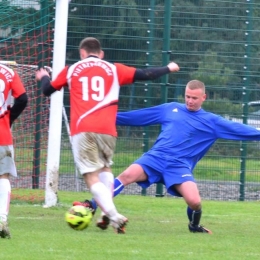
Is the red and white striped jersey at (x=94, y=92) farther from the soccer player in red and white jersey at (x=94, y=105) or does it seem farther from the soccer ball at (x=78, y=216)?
the soccer ball at (x=78, y=216)

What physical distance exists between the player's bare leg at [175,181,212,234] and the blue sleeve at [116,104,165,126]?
0.77 meters

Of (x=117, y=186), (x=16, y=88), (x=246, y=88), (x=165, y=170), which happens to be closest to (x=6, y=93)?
(x=16, y=88)

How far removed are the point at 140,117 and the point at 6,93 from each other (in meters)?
1.72

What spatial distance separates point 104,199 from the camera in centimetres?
775

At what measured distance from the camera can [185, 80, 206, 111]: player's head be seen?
28.5 feet

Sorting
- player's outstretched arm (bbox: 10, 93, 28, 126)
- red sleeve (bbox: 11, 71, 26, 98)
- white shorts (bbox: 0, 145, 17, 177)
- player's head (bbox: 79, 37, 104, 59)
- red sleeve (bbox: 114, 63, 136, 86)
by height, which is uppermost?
player's head (bbox: 79, 37, 104, 59)

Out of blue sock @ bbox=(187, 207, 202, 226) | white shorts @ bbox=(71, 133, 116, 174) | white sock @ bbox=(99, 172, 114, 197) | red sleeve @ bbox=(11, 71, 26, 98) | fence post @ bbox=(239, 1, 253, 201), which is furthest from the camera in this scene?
fence post @ bbox=(239, 1, 253, 201)

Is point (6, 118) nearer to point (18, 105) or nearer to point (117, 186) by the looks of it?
point (18, 105)

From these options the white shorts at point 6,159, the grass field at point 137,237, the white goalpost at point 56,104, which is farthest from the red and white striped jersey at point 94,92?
the white goalpost at point 56,104

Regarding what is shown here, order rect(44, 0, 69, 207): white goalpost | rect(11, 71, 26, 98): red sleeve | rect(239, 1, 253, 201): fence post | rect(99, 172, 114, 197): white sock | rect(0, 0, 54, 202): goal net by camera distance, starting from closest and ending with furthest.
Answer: rect(11, 71, 26, 98): red sleeve → rect(99, 172, 114, 197): white sock → rect(44, 0, 69, 207): white goalpost → rect(0, 0, 54, 202): goal net → rect(239, 1, 253, 201): fence post

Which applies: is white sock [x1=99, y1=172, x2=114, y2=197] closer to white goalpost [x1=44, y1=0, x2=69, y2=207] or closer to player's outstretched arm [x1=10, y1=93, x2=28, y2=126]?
player's outstretched arm [x1=10, y1=93, x2=28, y2=126]

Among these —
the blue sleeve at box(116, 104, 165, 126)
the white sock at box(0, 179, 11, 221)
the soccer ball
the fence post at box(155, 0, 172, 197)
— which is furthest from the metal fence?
the white sock at box(0, 179, 11, 221)

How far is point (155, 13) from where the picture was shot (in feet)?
47.8

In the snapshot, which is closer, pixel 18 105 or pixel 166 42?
pixel 18 105
